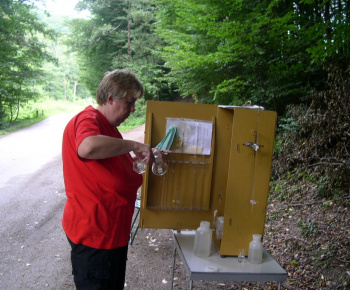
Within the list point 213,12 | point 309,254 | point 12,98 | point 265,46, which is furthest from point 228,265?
point 12,98

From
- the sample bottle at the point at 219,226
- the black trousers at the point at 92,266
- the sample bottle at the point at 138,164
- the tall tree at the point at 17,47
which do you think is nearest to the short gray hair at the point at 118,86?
the sample bottle at the point at 138,164

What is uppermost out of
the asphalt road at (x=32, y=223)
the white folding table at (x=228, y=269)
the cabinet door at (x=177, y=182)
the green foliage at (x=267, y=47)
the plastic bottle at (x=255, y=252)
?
the green foliage at (x=267, y=47)

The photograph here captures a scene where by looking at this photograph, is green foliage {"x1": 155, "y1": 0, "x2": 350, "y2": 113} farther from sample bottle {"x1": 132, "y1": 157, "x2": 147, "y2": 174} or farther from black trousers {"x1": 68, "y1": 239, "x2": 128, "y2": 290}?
black trousers {"x1": 68, "y1": 239, "x2": 128, "y2": 290}

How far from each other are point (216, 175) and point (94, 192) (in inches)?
36.1

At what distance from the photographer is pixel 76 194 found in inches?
62.1

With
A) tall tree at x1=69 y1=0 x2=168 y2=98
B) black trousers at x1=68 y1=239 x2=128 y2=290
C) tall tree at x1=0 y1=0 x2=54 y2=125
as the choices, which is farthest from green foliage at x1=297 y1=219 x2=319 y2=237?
tall tree at x1=69 y1=0 x2=168 y2=98

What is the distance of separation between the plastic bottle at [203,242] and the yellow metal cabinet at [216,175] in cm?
8

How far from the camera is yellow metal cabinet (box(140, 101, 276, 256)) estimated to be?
1938 mm

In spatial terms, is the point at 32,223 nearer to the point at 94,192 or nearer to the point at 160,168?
the point at 160,168

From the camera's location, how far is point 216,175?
2199 mm

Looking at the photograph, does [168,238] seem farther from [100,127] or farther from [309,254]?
[100,127]

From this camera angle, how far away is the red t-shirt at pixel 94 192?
1.53 meters

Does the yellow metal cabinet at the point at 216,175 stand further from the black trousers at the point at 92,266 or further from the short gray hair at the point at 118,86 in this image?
the black trousers at the point at 92,266

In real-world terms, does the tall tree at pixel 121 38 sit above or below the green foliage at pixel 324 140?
above
